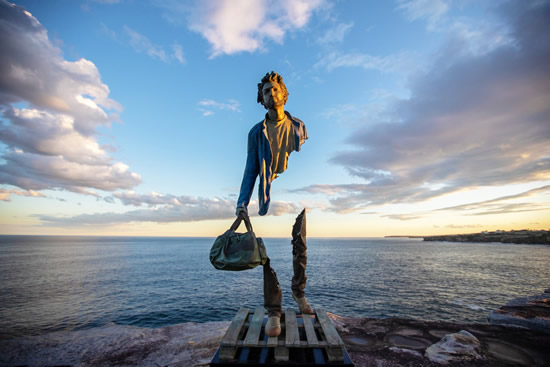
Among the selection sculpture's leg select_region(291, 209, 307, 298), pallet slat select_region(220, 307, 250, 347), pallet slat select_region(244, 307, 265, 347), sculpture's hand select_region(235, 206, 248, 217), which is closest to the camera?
pallet slat select_region(220, 307, 250, 347)

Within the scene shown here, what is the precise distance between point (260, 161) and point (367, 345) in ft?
17.7

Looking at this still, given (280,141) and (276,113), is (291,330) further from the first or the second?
(276,113)

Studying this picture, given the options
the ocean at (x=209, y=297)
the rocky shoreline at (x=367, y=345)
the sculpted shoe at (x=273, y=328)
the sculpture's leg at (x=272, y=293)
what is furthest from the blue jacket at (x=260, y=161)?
the ocean at (x=209, y=297)

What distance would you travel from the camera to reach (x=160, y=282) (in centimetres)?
3231

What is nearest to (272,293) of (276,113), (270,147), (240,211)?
(240,211)

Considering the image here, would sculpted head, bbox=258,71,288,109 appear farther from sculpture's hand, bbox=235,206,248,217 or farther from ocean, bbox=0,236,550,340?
ocean, bbox=0,236,550,340

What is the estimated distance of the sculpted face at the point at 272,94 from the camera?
489 centimetres

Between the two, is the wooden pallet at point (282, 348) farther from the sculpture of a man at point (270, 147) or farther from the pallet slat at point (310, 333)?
the sculpture of a man at point (270, 147)

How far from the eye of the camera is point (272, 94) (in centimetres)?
488

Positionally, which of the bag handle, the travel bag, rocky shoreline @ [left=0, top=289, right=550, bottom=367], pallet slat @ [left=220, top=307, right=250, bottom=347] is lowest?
rocky shoreline @ [left=0, top=289, right=550, bottom=367]

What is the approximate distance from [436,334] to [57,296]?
Result: 101 feet

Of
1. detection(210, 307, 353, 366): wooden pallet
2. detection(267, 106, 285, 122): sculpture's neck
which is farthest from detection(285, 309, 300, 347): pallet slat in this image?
detection(267, 106, 285, 122): sculpture's neck

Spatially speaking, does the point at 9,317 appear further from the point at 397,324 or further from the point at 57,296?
the point at 397,324

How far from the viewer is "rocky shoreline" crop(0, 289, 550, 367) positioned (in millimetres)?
5824
